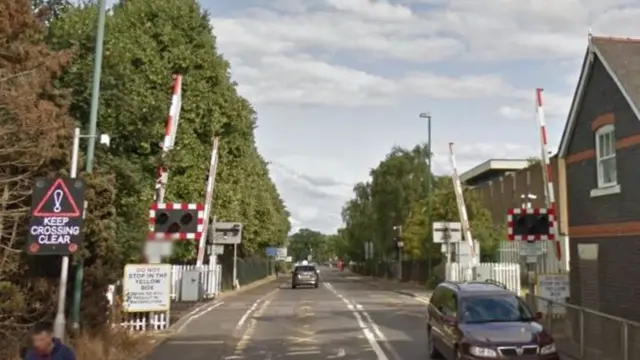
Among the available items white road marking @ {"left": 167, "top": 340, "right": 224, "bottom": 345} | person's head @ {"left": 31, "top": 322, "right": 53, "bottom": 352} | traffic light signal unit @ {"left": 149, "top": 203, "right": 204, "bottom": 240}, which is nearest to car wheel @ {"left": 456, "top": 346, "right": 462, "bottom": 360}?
traffic light signal unit @ {"left": 149, "top": 203, "right": 204, "bottom": 240}

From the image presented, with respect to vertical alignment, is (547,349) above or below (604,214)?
below

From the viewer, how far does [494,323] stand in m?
13.2

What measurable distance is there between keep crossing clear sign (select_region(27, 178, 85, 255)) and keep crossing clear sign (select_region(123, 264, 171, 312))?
6.71m

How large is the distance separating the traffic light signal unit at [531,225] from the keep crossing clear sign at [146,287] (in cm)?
830

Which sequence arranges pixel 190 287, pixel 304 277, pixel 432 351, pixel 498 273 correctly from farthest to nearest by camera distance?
pixel 304 277, pixel 498 273, pixel 190 287, pixel 432 351

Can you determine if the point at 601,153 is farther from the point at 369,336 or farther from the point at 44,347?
the point at 44,347

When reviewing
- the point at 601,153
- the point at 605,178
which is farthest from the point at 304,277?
the point at 605,178

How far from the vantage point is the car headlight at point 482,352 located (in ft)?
39.9

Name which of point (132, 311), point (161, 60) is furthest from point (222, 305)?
point (132, 311)

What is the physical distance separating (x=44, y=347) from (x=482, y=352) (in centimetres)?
741

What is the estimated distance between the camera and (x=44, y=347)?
6730 millimetres

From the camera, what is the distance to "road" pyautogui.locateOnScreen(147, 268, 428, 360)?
1641cm

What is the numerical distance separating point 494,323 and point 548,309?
3.64 meters

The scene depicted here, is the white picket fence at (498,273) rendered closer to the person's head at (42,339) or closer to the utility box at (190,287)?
the utility box at (190,287)
